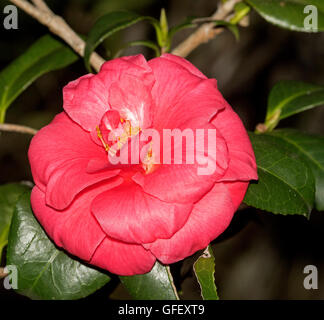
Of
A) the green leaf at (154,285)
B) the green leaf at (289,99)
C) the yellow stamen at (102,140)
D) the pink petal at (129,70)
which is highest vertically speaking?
the pink petal at (129,70)

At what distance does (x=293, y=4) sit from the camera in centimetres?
108

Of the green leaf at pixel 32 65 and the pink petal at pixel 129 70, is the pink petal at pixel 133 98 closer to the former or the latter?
the pink petal at pixel 129 70

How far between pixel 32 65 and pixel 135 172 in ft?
2.33

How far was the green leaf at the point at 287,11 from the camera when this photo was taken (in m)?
1.06

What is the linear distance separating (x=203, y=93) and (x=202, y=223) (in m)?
0.24

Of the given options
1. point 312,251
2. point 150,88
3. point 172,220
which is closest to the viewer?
point 172,220

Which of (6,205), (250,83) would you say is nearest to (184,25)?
(6,205)

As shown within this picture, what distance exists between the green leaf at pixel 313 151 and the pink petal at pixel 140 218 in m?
0.46

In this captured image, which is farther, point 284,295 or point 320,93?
point 284,295

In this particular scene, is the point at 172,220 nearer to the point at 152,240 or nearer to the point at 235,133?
Result: the point at 152,240

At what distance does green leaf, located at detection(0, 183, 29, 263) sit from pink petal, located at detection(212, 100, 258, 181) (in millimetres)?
569

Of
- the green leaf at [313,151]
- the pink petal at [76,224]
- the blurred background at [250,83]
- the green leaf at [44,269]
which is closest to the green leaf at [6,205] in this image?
the green leaf at [44,269]

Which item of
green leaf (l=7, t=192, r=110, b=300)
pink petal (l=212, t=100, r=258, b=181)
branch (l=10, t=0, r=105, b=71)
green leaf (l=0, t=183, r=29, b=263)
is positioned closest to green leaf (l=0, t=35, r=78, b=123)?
branch (l=10, t=0, r=105, b=71)

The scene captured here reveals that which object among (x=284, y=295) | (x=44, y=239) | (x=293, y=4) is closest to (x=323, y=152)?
(x=293, y=4)
